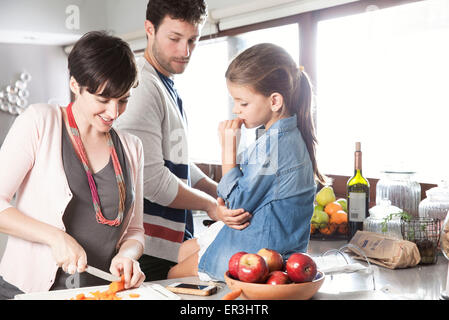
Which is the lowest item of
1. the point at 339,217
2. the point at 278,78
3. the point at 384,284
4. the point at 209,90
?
the point at 384,284

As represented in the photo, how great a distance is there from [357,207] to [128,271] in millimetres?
951

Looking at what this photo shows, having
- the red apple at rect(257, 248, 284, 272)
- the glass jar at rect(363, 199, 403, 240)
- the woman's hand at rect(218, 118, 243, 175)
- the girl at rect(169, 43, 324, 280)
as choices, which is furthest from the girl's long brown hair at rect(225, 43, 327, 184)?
the glass jar at rect(363, 199, 403, 240)

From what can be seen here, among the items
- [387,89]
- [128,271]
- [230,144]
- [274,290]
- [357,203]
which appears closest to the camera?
[274,290]

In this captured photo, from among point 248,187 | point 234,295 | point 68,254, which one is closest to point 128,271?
point 68,254

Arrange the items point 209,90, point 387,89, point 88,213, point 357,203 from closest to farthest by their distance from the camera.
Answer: point 88,213 < point 357,203 < point 387,89 < point 209,90

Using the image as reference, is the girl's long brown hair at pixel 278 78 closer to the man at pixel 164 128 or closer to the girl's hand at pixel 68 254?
the man at pixel 164 128

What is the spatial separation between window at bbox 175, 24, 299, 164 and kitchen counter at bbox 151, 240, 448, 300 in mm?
1395

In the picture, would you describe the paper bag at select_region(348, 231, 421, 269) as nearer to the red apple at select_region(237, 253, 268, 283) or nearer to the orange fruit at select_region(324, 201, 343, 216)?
the orange fruit at select_region(324, 201, 343, 216)

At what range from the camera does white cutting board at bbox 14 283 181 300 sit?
871 millimetres

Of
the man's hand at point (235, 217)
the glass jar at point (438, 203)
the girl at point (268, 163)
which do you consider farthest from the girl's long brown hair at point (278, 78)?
the glass jar at point (438, 203)

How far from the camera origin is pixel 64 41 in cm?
160

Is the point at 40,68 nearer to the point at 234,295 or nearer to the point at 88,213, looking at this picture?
the point at 88,213

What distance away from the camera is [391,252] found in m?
1.35

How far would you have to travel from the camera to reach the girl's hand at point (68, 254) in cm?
91
